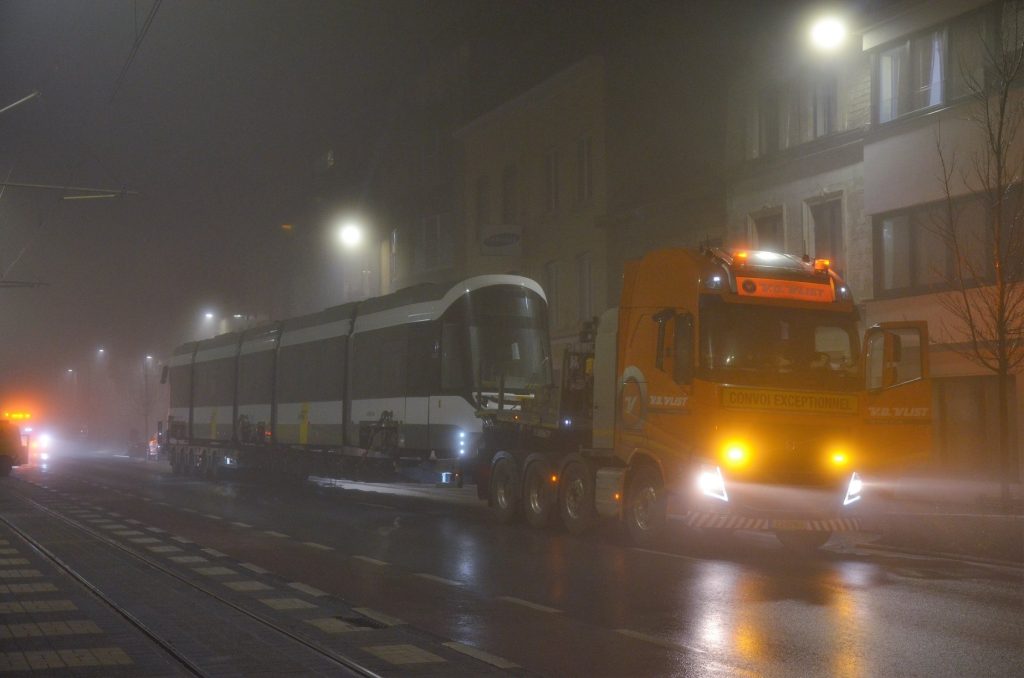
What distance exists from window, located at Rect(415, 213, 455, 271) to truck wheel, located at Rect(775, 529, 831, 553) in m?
34.4

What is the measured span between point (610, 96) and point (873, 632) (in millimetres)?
30923

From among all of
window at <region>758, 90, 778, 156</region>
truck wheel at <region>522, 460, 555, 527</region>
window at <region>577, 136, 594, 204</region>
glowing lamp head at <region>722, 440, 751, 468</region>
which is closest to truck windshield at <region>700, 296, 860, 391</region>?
glowing lamp head at <region>722, 440, 751, 468</region>

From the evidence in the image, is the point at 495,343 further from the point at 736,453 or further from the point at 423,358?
the point at 736,453

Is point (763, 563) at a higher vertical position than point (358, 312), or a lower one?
lower

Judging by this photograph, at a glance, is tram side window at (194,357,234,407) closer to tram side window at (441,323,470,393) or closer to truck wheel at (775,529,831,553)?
tram side window at (441,323,470,393)

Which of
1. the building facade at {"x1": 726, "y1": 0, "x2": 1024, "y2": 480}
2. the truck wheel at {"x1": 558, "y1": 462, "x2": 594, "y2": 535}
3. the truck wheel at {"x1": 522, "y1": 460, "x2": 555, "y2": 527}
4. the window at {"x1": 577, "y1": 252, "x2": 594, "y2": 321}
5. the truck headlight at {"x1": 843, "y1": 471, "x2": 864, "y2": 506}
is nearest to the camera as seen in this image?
the truck headlight at {"x1": 843, "y1": 471, "x2": 864, "y2": 506}

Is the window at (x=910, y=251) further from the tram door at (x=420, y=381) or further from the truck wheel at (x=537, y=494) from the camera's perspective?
the truck wheel at (x=537, y=494)

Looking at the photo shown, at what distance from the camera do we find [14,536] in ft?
59.2

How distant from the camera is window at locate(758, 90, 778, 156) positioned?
31.6m

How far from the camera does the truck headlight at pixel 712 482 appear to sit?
49.5 feet

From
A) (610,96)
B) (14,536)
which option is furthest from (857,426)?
(610,96)

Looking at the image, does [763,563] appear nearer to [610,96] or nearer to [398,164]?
[610,96]

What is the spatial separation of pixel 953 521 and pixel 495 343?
875cm

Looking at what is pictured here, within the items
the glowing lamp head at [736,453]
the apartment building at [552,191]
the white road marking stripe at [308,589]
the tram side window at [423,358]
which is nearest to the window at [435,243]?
the apartment building at [552,191]
